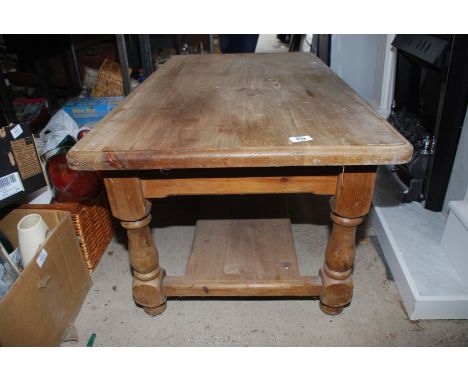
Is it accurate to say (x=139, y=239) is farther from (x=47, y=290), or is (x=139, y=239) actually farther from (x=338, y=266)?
(x=338, y=266)

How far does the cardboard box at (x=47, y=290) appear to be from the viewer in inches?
36.4

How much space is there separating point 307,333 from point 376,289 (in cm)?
33

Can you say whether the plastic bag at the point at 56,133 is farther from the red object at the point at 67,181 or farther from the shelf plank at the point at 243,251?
the shelf plank at the point at 243,251

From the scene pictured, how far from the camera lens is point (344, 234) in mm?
1018

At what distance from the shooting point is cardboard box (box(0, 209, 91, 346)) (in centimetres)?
93

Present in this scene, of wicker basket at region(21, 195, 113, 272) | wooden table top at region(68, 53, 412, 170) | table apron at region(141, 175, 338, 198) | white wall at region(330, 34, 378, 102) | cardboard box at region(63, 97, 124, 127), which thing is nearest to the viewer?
wooden table top at region(68, 53, 412, 170)

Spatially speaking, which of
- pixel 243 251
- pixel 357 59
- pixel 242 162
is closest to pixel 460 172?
pixel 243 251

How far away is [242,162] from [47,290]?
0.71m

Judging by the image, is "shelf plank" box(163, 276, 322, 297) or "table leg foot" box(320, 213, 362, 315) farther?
"shelf plank" box(163, 276, 322, 297)

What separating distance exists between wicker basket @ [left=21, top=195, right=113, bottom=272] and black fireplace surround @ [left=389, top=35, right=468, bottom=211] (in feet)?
4.18

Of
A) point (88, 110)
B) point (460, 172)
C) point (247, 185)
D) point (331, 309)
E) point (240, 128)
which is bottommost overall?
point (331, 309)

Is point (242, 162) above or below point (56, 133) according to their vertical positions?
above

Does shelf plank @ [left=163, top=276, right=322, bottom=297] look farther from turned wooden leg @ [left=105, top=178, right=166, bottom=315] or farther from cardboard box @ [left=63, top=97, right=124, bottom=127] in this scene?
cardboard box @ [left=63, top=97, right=124, bottom=127]

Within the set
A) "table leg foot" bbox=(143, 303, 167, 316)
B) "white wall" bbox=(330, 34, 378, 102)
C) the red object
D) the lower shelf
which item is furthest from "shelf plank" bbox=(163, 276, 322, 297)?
"white wall" bbox=(330, 34, 378, 102)
